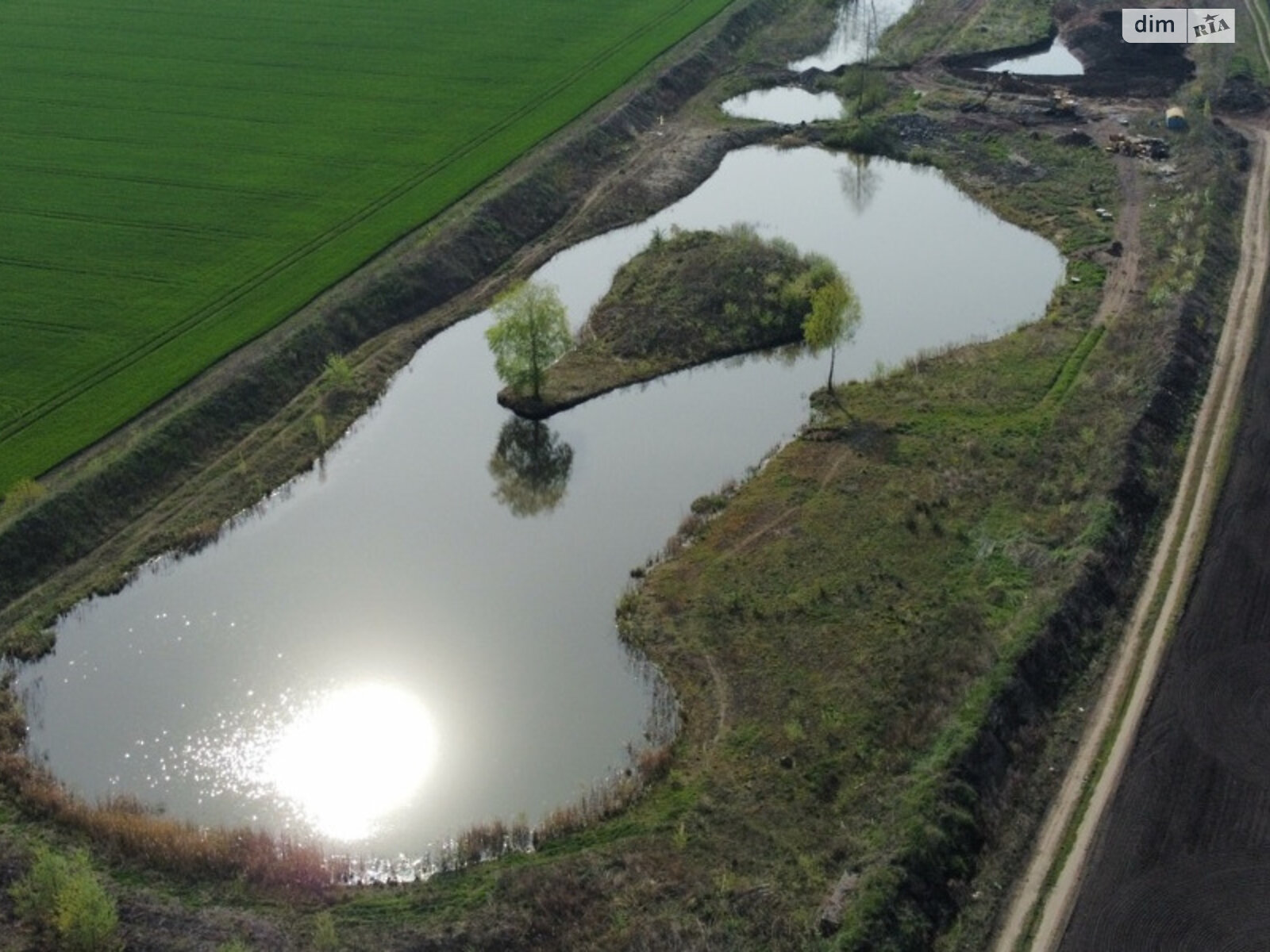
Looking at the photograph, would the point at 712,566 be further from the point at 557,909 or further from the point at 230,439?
the point at 230,439

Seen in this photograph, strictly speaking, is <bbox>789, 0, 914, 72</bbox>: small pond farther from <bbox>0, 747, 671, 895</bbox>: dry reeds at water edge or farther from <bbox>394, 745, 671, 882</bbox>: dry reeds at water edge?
<bbox>0, 747, 671, 895</bbox>: dry reeds at water edge

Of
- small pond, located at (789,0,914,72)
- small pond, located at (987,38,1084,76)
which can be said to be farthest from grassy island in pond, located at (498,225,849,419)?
small pond, located at (987,38,1084,76)

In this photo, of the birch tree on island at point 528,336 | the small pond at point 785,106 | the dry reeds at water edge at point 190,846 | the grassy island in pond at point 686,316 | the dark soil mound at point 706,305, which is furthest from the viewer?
the small pond at point 785,106

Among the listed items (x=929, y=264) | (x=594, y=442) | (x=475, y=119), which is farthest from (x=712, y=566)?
(x=475, y=119)

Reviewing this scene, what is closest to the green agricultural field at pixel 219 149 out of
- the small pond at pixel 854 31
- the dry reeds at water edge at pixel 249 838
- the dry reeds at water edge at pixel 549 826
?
the small pond at pixel 854 31

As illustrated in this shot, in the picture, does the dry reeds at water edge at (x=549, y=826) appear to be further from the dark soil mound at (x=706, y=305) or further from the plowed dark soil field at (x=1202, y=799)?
the dark soil mound at (x=706, y=305)

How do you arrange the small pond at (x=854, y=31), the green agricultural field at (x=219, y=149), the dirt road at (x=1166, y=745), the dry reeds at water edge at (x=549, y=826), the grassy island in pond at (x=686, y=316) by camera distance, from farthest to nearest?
the small pond at (x=854, y=31) < the grassy island in pond at (x=686, y=316) < the green agricultural field at (x=219, y=149) < the dry reeds at water edge at (x=549, y=826) < the dirt road at (x=1166, y=745)

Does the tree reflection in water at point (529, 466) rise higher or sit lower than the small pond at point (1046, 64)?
lower
